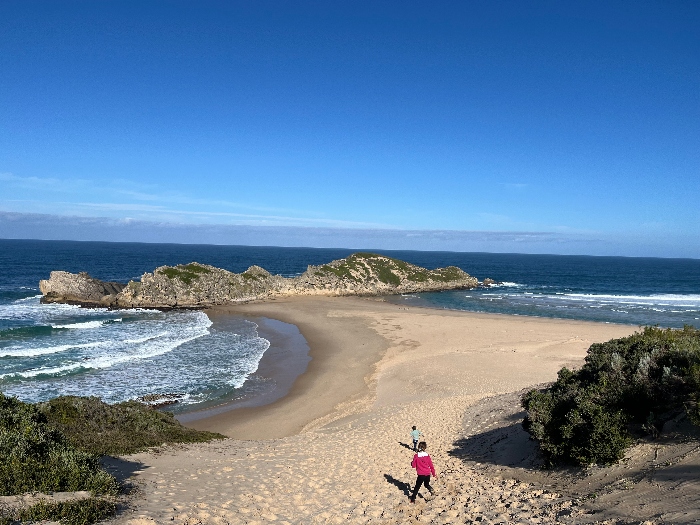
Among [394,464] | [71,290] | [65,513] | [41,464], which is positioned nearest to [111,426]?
[41,464]

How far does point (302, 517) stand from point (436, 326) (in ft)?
105

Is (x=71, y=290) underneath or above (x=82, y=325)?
above

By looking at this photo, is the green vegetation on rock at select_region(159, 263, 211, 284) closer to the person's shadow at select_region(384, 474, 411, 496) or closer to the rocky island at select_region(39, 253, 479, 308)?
the rocky island at select_region(39, 253, 479, 308)

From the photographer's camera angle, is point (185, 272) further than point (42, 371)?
Yes

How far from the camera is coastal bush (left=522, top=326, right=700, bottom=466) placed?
8.67 m

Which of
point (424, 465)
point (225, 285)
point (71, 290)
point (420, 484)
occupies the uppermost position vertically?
point (424, 465)

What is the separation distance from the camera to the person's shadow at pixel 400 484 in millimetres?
9782

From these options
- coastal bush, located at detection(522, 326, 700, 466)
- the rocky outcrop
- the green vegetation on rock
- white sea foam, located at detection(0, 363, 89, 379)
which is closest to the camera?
coastal bush, located at detection(522, 326, 700, 466)

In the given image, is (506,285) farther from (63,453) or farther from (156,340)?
(63,453)

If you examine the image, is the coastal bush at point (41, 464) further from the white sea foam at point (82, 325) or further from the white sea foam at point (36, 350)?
the white sea foam at point (82, 325)

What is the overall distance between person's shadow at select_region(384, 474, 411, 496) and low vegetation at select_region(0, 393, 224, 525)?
5727mm

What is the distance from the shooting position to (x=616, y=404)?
967cm

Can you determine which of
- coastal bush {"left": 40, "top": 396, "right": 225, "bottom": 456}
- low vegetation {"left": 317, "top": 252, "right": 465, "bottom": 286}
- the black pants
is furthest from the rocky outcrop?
the black pants

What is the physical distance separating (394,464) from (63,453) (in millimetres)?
7655
